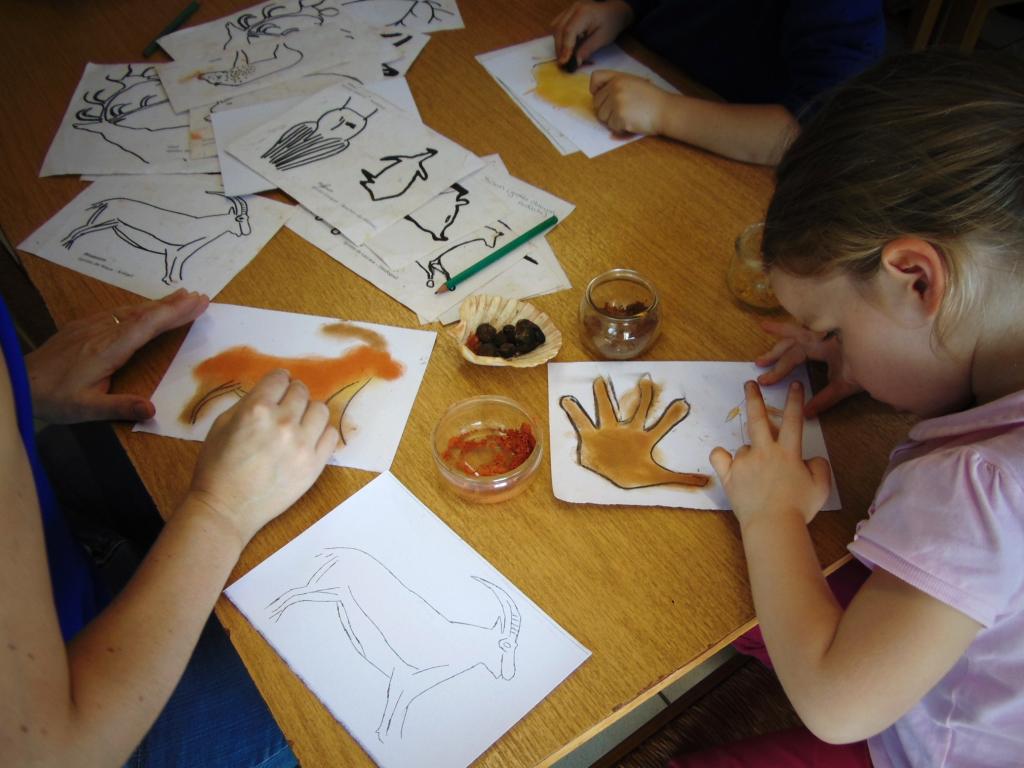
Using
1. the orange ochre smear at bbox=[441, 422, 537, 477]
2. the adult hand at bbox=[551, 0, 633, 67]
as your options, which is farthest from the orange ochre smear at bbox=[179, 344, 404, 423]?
the adult hand at bbox=[551, 0, 633, 67]

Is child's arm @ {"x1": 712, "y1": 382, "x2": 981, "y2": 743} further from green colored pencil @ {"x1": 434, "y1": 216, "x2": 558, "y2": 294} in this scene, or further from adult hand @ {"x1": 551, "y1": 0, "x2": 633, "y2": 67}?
adult hand @ {"x1": 551, "y1": 0, "x2": 633, "y2": 67}

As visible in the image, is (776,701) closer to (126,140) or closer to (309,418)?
(309,418)

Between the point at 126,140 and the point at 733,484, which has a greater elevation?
the point at 126,140

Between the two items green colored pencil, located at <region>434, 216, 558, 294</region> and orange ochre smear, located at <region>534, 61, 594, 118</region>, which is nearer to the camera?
green colored pencil, located at <region>434, 216, 558, 294</region>

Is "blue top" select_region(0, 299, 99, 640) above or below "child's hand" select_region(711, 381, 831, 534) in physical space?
above

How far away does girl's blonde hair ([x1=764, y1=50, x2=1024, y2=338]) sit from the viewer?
0.61 m

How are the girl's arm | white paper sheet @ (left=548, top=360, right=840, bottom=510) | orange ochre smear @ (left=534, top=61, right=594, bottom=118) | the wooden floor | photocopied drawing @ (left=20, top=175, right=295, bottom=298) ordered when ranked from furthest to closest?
orange ochre smear @ (left=534, top=61, right=594, bottom=118) → photocopied drawing @ (left=20, top=175, right=295, bottom=298) → the wooden floor → white paper sheet @ (left=548, top=360, right=840, bottom=510) → the girl's arm

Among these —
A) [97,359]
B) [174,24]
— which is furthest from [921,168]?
[174,24]

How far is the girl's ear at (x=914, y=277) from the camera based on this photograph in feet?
2.08

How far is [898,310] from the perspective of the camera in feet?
2.24

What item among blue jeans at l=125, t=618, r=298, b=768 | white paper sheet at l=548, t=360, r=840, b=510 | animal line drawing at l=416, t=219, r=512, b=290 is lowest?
blue jeans at l=125, t=618, r=298, b=768

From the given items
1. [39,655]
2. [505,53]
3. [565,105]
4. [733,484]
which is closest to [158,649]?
[39,655]

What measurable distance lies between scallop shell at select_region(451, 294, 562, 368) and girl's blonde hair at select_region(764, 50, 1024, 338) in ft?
0.96

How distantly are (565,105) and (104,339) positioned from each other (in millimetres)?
759
